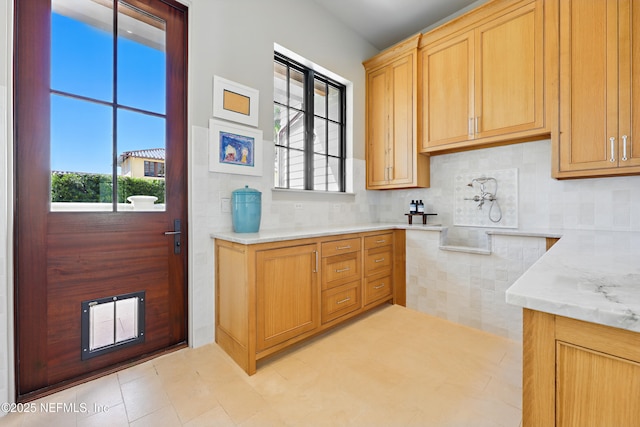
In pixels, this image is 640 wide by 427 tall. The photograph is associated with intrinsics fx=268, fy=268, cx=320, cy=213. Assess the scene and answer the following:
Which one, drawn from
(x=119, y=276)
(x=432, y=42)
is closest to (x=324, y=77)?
(x=432, y=42)

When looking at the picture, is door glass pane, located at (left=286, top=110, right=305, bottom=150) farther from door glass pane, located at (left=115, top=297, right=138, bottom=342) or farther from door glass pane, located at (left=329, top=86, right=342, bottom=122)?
door glass pane, located at (left=115, top=297, right=138, bottom=342)

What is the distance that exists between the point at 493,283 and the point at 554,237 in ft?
1.88

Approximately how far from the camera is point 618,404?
0.54 meters

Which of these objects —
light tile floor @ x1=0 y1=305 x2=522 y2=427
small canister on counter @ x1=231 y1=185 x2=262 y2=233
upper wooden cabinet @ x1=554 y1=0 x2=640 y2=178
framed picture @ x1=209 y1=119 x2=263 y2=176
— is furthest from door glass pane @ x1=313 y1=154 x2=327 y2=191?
upper wooden cabinet @ x1=554 y1=0 x2=640 y2=178

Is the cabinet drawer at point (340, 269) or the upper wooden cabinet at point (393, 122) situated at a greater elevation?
the upper wooden cabinet at point (393, 122)

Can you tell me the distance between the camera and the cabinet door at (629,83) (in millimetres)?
1803

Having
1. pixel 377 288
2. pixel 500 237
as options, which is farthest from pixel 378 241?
pixel 500 237

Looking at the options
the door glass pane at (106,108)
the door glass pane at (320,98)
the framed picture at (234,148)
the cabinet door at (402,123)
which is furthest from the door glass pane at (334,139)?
the door glass pane at (106,108)

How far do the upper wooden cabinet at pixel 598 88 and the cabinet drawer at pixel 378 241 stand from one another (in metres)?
1.46

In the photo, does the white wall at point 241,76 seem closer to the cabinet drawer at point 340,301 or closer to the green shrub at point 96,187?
the green shrub at point 96,187

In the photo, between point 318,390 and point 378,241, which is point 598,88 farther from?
point 318,390

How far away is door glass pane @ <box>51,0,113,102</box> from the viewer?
1.59 meters

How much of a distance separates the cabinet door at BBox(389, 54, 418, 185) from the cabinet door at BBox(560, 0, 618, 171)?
1232mm

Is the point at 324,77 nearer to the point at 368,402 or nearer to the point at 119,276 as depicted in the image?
the point at 119,276
